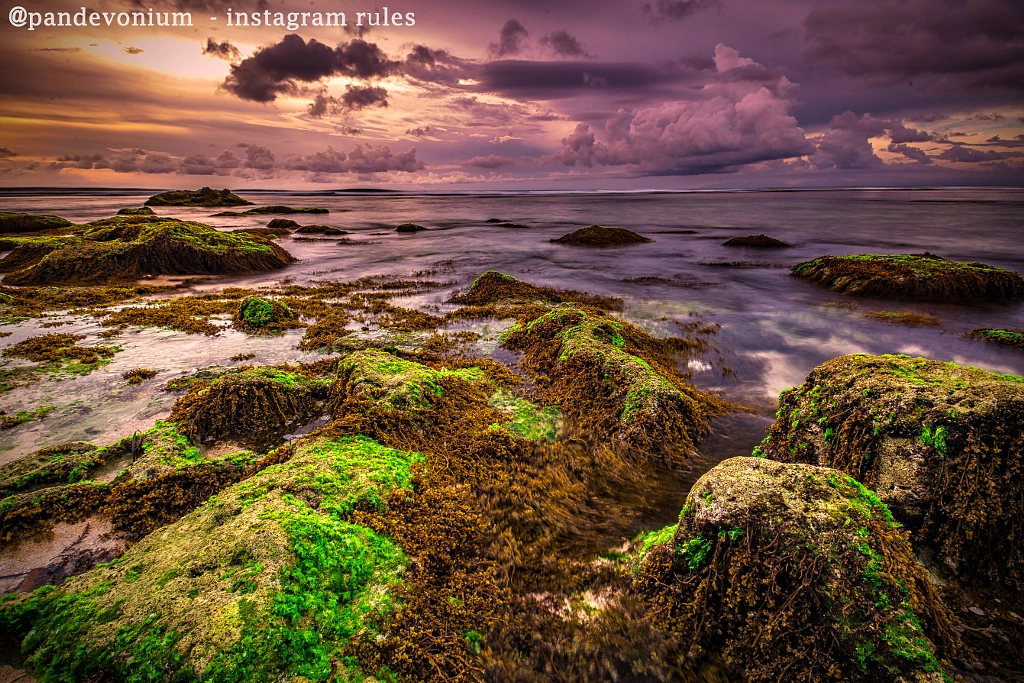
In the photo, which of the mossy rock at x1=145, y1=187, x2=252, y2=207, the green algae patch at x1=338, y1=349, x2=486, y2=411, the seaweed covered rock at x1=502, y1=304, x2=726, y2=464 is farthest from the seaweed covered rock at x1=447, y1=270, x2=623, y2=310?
the mossy rock at x1=145, y1=187, x2=252, y2=207

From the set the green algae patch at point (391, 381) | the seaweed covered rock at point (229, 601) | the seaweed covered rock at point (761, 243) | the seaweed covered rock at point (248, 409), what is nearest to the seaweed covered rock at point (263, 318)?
the seaweed covered rock at point (248, 409)

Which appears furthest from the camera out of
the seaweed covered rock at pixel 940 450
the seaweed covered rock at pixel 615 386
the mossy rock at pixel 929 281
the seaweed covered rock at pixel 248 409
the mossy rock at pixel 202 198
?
the mossy rock at pixel 202 198

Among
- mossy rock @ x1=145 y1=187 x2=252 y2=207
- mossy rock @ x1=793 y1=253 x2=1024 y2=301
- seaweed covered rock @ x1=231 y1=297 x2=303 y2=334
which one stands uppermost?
mossy rock @ x1=145 y1=187 x2=252 y2=207

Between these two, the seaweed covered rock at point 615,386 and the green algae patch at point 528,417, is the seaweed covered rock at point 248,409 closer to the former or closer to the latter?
the green algae patch at point 528,417

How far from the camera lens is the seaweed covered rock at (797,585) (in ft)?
8.91

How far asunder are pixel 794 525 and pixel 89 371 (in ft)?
33.3

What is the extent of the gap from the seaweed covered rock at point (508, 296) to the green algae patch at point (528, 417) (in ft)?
21.8

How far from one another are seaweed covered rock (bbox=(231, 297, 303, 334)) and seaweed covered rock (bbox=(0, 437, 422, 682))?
7.46 m

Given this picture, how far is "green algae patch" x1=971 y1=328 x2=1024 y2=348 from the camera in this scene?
32.3 ft

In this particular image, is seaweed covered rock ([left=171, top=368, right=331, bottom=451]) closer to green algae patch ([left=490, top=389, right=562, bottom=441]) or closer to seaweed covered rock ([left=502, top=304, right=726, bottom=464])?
green algae patch ([left=490, top=389, right=562, bottom=441])

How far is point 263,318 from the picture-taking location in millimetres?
10352

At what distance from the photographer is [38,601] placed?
2.88m

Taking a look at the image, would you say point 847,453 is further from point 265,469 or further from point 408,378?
point 265,469

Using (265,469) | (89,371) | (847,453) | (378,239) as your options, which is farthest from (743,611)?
(378,239)
